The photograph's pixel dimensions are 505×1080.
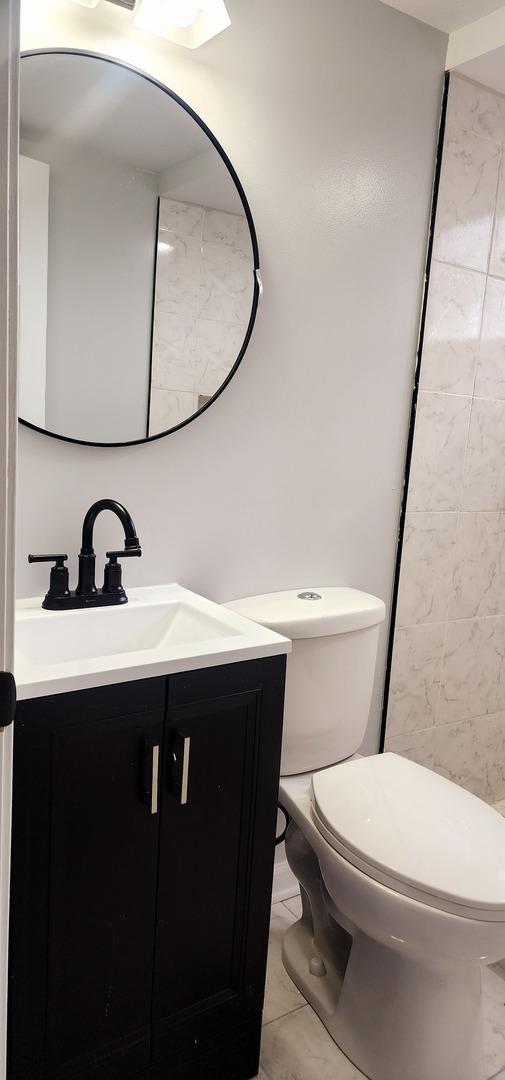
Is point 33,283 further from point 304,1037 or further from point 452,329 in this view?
point 304,1037

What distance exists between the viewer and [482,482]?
2137mm

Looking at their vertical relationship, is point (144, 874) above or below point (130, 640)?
below

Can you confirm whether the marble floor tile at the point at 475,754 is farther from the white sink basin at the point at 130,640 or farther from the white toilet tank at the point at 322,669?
the white sink basin at the point at 130,640

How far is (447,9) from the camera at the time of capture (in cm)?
169

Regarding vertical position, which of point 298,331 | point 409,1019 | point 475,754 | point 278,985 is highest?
point 298,331

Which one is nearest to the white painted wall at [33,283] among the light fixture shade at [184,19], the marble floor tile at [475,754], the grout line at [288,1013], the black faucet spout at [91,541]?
the black faucet spout at [91,541]

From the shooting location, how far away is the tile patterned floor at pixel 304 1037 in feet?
4.75

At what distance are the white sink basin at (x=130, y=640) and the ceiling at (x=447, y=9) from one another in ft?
4.72

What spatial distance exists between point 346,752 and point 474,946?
0.53m

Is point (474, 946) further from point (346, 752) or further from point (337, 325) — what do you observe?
point (337, 325)

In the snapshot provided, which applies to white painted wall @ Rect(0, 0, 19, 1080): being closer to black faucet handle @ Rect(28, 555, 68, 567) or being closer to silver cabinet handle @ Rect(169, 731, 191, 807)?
silver cabinet handle @ Rect(169, 731, 191, 807)

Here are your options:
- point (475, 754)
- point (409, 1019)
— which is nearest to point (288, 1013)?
point (409, 1019)

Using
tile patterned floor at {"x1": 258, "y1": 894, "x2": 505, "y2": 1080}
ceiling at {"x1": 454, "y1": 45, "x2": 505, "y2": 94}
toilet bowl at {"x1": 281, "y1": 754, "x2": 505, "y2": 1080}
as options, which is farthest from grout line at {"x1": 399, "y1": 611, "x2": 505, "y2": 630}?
ceiling at {"x1": 454, "y1": 45, "x2": 505, "y2": 94}

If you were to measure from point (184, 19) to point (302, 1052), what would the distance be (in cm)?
202
